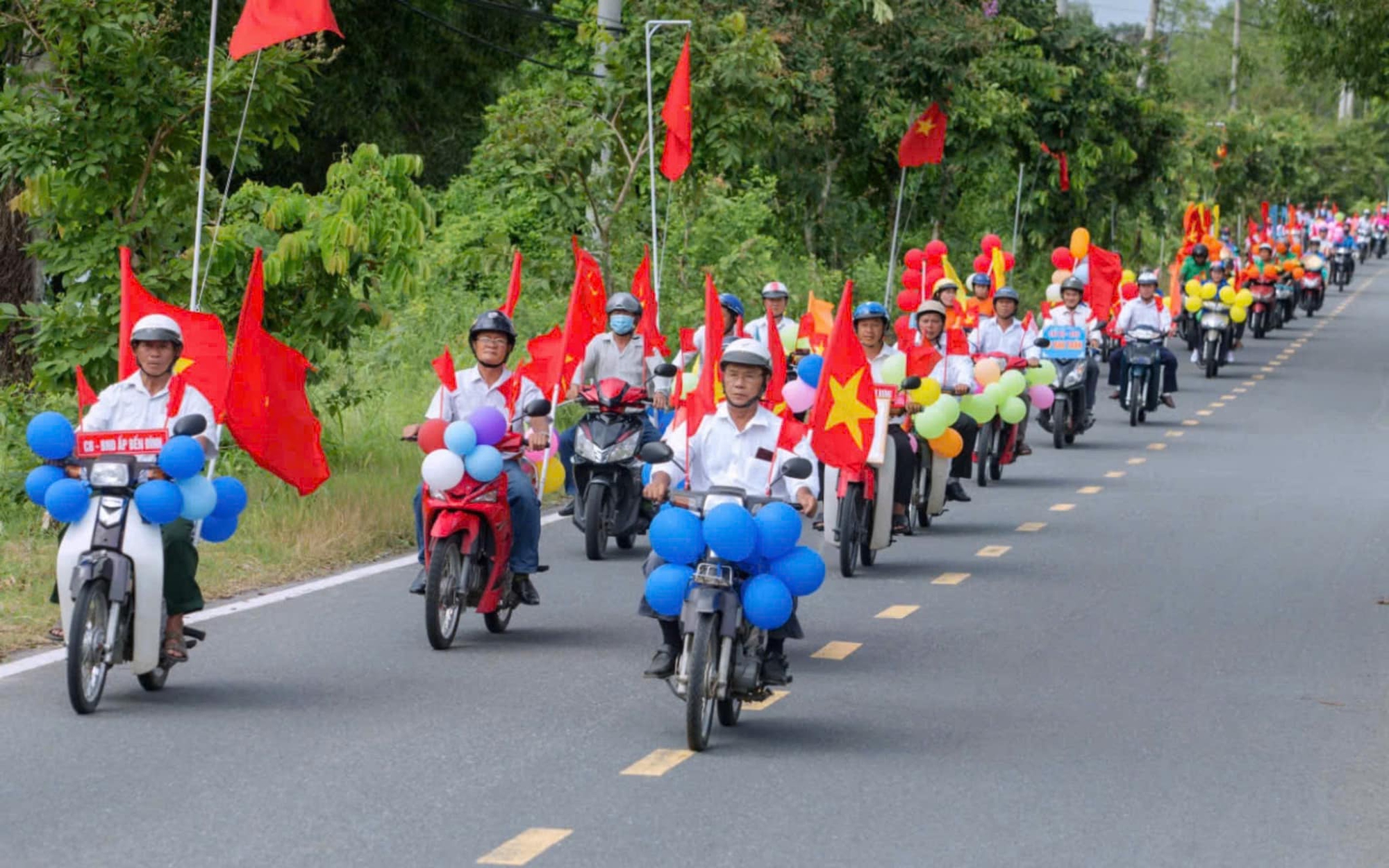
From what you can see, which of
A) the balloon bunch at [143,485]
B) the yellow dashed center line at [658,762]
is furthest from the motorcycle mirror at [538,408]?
the yellow dashed center line at [658,762]

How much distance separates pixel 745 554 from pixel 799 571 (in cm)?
32

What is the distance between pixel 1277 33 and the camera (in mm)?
40469

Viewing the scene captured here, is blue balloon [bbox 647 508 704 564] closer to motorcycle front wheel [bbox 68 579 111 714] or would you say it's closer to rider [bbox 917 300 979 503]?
motorcycle front wheel [bbox 68 579 111 714]

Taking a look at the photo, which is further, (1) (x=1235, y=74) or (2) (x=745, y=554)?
(1) (x=1235, y=74)

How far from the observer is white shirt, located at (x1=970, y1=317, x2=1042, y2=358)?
18.8 meters

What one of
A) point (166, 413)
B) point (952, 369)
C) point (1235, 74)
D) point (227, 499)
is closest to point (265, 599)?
point (227, 499)

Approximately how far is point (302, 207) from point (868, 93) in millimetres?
17341

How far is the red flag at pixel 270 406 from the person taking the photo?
10.3 m

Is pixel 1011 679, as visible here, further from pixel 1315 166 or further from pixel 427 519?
pixel 1315 166

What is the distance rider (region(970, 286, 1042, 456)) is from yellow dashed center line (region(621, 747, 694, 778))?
428 inches

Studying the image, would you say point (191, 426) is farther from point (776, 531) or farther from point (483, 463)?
point (776, 531)

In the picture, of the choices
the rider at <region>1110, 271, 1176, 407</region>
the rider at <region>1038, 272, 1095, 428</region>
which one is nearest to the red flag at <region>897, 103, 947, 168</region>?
the rider at <region>1110, 271, 1176, 407</region>

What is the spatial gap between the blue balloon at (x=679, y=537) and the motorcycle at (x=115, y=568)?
1.97 m

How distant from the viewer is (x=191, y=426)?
29.4 ft
